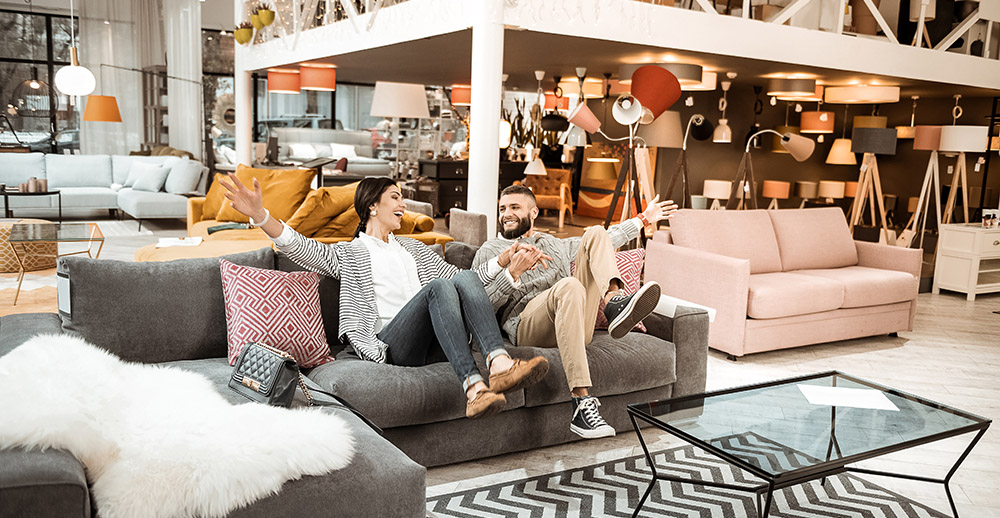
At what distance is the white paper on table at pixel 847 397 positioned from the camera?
2.84m

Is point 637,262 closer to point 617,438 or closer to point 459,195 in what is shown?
point 617,438

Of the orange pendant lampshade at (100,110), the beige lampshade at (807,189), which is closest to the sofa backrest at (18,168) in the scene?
the orange pendant lampshade at (100,110)

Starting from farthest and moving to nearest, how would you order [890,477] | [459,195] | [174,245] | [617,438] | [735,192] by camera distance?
[459,195] < [735,192] < [174,245] < [617,438] < [890,477]

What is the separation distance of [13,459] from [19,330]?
108 cm

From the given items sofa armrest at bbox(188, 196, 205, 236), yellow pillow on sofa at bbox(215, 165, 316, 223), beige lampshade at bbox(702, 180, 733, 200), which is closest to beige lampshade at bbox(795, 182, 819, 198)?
beige lampshade at bbox(702, 180, 733, 200)

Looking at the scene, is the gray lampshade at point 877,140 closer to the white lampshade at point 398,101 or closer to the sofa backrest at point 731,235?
the sofa backrest at point 731,235

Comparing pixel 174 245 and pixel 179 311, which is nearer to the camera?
pixel 179 311

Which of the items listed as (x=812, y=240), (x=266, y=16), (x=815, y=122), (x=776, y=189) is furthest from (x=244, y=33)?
(x=812, y=240)

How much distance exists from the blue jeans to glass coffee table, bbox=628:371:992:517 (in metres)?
0.59

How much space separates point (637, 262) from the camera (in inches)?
154

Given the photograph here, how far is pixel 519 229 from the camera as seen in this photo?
3.66 m

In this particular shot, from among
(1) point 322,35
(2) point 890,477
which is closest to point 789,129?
(1) point 322,35

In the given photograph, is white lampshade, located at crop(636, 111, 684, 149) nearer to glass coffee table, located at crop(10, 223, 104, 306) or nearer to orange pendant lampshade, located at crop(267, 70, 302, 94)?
glass coffee table, located at crop(10, 223, 104, 306)

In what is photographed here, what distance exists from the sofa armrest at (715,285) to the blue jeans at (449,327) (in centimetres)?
228
